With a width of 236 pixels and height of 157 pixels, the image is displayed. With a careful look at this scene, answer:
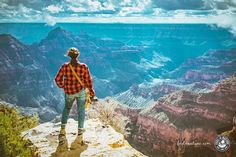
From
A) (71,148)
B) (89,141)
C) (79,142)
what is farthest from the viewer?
(89,141)

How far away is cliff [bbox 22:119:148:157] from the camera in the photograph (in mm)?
5715

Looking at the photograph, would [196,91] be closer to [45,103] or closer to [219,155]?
[219,155]

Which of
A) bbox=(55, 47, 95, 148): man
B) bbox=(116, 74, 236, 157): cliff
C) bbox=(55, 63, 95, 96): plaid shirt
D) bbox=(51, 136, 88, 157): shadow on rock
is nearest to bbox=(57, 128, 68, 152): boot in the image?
bbox=(51, 136, 88, 157): shadow on rock

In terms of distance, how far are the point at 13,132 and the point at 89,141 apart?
1.59m

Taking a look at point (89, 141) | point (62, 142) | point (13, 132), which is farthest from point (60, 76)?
point (13, 132)

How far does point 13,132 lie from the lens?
22.4 feet

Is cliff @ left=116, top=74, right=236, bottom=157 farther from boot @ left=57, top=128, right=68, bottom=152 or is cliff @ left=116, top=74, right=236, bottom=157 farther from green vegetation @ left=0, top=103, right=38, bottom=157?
green vegetation @ left=0, top=103, right=38, bottom=157

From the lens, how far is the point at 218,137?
791 cm

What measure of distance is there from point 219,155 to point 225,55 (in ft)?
7.84

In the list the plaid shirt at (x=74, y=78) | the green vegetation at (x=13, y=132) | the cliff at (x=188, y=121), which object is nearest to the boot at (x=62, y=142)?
the green vegetation at (x=13, y=132)

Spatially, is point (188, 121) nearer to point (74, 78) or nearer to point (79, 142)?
point (79, 142)

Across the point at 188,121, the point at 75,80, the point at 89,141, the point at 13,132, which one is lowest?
the point at 188,121

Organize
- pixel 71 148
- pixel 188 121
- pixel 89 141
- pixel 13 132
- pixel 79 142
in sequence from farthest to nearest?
1. pixel 188 121
2. pixel 13 132
3. pixel 89 141
4. pixel 79 142
5. pixel 71 148

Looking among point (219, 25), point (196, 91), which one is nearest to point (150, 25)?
point (219, 25)
